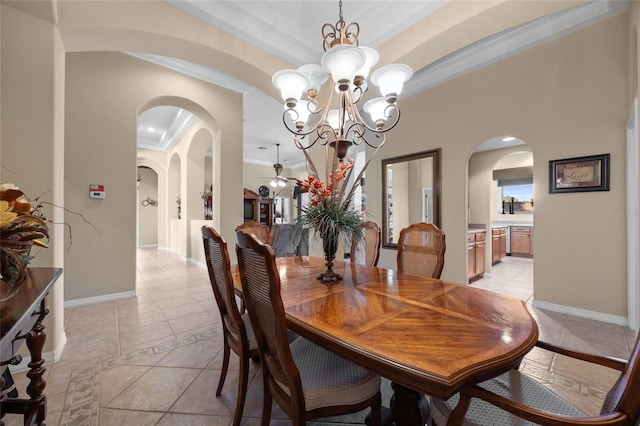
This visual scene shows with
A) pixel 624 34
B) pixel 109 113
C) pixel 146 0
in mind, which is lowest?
pixel 109 113

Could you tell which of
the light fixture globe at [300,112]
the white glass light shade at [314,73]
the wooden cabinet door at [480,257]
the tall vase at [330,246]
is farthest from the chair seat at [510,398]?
the wooden cabinet door at [480,257]

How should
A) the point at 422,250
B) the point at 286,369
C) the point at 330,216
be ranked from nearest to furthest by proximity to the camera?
the point at 286,369, the point at 330,216, the point at 422,250

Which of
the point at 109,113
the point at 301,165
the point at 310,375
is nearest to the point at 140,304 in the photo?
the point at 109,113

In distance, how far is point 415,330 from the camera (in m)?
0.97

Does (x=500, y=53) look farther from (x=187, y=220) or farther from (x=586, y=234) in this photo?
(x=187, y=220)

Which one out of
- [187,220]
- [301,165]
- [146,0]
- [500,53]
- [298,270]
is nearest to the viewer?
[298,270]

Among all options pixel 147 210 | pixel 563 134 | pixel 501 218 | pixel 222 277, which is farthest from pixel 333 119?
pixel 147 210

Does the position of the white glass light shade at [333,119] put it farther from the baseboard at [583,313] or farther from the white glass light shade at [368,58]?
the baseboard at [583,313]

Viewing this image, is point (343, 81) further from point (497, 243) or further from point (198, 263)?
point (497, 243)

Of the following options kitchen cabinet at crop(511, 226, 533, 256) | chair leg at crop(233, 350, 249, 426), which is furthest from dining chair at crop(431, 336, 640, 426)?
kitchen cabinet at crop(511, 226, 533, 256)

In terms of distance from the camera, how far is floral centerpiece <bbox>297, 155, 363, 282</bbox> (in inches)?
63.6

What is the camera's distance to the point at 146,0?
7.70ft

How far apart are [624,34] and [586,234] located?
1.98m

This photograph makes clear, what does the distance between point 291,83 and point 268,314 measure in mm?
1649
